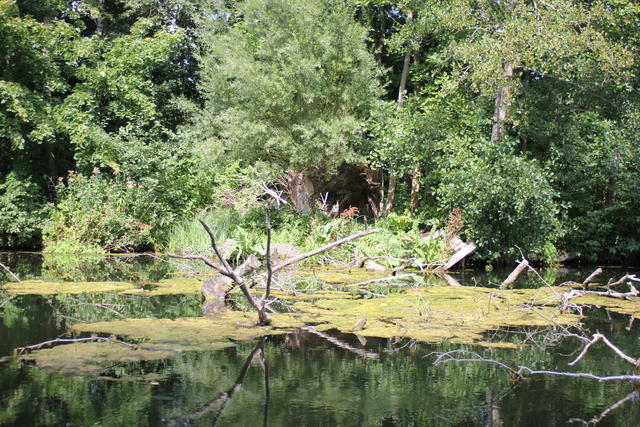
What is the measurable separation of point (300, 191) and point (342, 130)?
232cm

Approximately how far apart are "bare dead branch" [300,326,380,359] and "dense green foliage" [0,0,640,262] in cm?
664

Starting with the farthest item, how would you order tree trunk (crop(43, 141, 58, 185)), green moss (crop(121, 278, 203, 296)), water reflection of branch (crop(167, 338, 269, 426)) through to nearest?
tree trunk (crop(43, 141, 58, 185)) < green moss (crop(121, 278, 203, 296)) < water reflection of branch (crop(167, 338, 269, 426))

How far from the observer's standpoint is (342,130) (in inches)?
583

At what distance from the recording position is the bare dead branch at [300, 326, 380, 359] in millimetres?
4934

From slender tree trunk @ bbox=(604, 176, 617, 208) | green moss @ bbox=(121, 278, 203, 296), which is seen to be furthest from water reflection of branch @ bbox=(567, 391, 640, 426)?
slender tree trunk @ bbox=(604, 176, 617, 208)

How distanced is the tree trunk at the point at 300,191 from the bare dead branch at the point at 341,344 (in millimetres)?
10310

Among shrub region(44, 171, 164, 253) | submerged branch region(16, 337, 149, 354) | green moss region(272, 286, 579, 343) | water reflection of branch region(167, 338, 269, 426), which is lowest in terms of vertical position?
water reflection of branch region(167, 338, 269, 426)

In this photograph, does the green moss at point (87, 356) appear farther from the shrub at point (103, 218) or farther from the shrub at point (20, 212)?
the shrub at point (20, 212)

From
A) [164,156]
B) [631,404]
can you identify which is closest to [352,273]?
[631,404]

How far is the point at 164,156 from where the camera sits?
1772 cm

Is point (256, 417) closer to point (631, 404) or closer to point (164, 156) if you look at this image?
point (631, 404)

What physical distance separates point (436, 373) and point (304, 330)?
1.72m

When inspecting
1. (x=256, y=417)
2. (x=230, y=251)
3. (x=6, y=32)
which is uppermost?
(x=6, y=32)

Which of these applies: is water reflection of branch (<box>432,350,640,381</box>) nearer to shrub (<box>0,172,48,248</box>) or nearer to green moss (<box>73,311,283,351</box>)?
green moss (<box>73,311,283,351</box>)
